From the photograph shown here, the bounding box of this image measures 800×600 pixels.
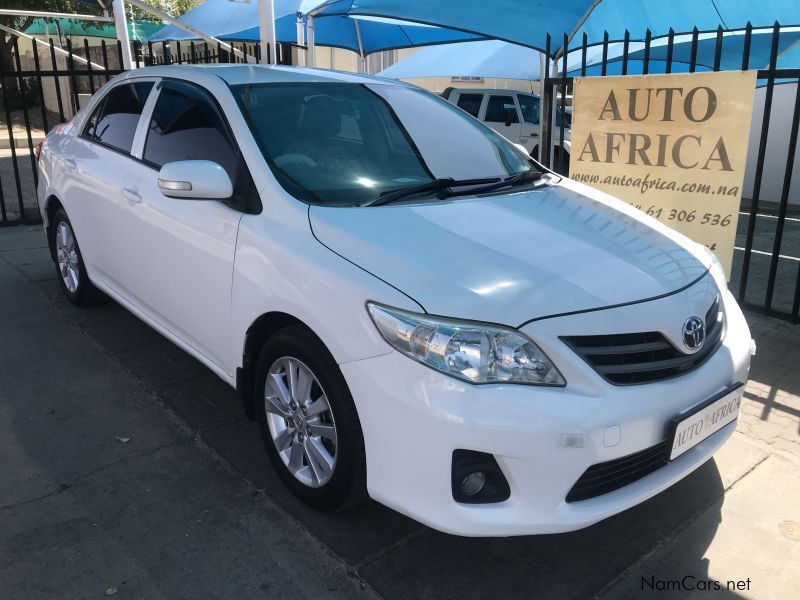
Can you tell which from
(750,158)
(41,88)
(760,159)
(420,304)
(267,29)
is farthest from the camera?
(750,158)

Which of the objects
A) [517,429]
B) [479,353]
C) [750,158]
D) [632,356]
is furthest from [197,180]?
[750,158]

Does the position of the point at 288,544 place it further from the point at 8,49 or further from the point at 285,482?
the point at 8,49

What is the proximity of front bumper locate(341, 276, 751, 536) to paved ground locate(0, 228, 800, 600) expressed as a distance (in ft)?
1.26

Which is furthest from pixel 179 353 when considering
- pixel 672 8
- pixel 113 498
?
pixel 672 8

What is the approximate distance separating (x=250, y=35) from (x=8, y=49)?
11932 millimetres

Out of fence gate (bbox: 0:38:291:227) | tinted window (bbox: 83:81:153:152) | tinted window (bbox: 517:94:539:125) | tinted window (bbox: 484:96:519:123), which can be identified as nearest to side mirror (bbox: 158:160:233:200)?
tinted window (bbox: 83:81:153:152)

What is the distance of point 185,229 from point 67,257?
224cm

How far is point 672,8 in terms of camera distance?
22.0ft

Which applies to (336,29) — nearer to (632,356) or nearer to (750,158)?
(750,158)

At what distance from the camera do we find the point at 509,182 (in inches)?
136

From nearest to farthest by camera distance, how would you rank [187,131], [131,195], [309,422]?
[309,422]
[187,131]
[131,195]

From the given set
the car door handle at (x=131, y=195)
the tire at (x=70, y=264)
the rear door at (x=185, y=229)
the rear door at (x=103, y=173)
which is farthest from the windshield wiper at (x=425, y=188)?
the tire at (x=70, y=264)

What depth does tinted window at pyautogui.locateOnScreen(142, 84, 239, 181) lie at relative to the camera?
326 centimetres

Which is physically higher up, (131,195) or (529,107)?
(131,195)
